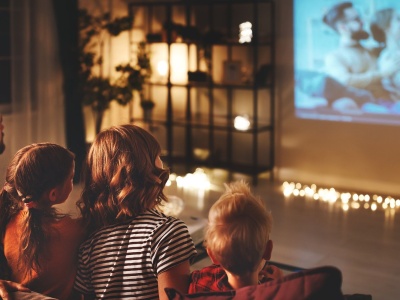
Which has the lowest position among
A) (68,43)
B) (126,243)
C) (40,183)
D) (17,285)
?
(17,285)

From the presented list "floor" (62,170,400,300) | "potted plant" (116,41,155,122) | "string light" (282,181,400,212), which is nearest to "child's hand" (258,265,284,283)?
"floor" (62,170,400,300)

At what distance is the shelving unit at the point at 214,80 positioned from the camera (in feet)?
21.6

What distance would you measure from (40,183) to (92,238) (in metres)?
0.21

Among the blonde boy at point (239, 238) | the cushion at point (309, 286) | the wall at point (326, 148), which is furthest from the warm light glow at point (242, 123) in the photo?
the cushion at point (309, 286)

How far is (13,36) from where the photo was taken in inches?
238

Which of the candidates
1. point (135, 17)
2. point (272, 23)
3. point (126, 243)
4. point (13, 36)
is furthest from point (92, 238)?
point (135, 17)

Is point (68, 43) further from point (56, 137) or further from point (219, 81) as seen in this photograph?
point (219, 81)

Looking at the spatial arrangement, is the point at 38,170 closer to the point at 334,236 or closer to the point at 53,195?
the point at 53,195

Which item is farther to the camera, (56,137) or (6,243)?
(56,137)

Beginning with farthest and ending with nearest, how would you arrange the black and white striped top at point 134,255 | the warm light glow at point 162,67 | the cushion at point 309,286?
the warm light glow at point 162,67
the black and white striped top at point 134,255
the cushion at point 309,286

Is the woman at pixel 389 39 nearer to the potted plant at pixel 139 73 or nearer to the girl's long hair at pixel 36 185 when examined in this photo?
the potted plant at pixel 139 73

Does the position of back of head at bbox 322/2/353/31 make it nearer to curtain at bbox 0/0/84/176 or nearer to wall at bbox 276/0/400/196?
wall at bbox 276/0/400/196

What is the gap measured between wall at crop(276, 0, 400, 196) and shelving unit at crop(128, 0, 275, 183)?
0.37ft

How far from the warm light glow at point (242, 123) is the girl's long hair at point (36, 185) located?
4.69 metres
